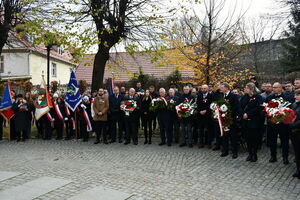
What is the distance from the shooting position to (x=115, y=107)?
1093 cm

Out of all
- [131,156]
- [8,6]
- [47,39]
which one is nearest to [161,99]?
[131,156]

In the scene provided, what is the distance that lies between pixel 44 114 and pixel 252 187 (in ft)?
30.0

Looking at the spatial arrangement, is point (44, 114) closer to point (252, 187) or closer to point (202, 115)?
point (202, 115)

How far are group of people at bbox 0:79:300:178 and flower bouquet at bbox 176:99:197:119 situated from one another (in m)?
0.12

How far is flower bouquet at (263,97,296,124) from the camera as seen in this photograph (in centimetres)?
643

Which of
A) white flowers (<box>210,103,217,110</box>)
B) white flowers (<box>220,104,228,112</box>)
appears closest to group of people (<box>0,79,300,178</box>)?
white flowers (<box>220,104,228,112</box>)

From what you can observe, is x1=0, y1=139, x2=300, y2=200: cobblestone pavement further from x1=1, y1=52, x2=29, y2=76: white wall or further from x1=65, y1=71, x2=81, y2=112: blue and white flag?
x1=1, y1=52, x2=29, y2=76: white wall

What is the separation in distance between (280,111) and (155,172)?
3253 mm

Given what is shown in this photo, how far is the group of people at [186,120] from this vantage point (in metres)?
7.73

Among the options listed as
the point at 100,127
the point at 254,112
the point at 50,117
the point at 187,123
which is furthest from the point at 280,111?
the point at 50,117

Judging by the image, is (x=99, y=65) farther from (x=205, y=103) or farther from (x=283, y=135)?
(x=283, y=135)

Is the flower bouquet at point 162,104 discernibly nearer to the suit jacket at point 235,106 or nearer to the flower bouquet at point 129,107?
the flower bouquet at point 129,107

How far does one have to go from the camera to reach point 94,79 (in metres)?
13.9

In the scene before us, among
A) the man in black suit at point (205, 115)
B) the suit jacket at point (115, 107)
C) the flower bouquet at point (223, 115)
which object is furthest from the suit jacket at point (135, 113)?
the flower bouquet at point (223, 115)
